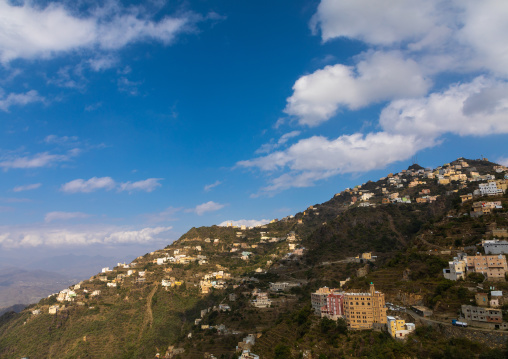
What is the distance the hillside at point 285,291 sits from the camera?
30.2 m

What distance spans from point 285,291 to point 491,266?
33.3 metres


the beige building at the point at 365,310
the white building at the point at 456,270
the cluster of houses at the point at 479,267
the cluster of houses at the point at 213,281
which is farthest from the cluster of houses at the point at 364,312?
the cluster of houses at the point at 213,281

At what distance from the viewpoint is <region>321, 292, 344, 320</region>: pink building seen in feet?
108

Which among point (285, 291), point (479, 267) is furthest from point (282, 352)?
point (285, 291)

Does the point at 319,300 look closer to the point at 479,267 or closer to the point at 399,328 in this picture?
the point at 399,328

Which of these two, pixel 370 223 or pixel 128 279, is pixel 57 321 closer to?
pixel 128 279

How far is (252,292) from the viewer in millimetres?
57281

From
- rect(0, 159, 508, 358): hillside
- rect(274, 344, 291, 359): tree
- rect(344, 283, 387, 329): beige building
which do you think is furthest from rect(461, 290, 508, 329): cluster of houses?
rect(274, 344, 291, 359): tree

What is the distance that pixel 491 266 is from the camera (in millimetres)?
29797

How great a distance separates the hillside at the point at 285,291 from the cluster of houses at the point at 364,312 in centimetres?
113

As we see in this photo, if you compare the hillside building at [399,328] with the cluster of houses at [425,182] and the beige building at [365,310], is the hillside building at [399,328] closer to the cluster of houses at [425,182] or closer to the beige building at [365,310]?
the beige building at [365,310]

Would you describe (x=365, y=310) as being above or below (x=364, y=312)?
above

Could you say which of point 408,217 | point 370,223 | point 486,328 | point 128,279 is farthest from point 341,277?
point 128,279

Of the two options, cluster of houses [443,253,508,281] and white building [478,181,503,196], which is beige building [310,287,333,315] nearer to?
cluster of houses [443,253,508,281]
